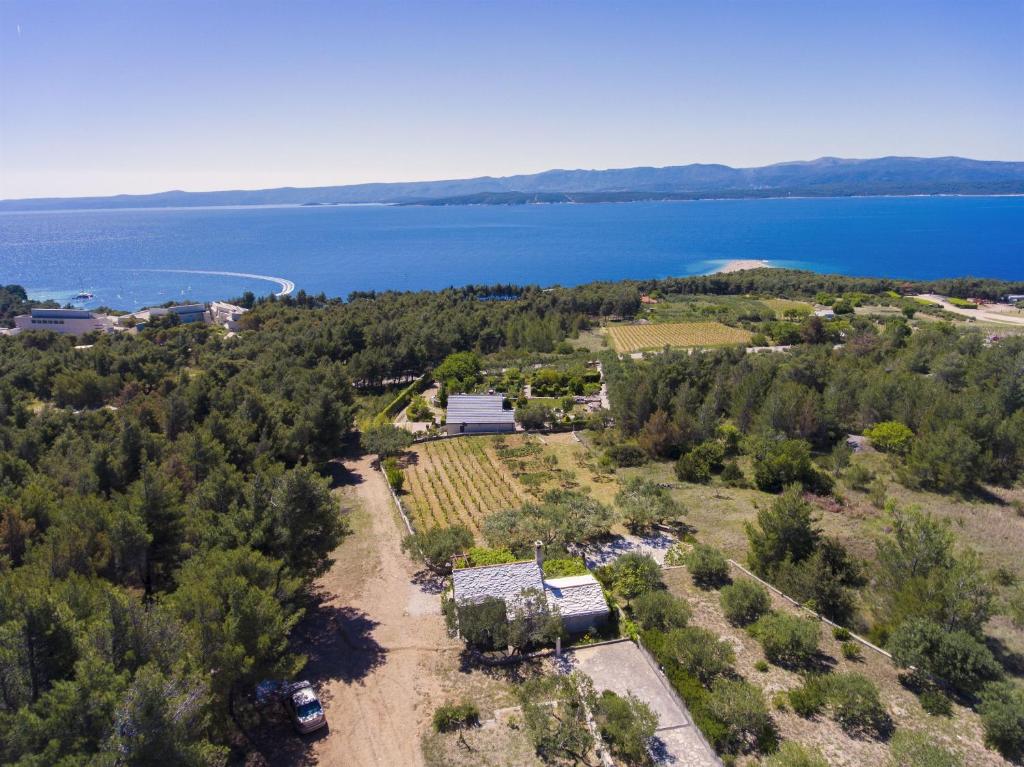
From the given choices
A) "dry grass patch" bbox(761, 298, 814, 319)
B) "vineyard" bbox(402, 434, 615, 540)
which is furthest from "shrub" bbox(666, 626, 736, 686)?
"dry grass patch" bbox(761, 298, 814, 319)

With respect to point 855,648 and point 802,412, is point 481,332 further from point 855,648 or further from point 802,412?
point 855,648

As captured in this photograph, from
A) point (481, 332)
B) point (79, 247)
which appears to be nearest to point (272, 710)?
point (481, 332)

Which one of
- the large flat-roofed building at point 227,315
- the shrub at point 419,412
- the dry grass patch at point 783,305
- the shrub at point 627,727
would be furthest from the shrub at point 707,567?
the large flat-roofed building at point 227,315

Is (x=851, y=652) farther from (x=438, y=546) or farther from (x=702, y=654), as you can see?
(x=438, y=546)

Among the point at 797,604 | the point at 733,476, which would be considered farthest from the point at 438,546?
the point at 733,476

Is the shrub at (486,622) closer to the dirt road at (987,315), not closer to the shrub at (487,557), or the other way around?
the shrub at (487,557)
